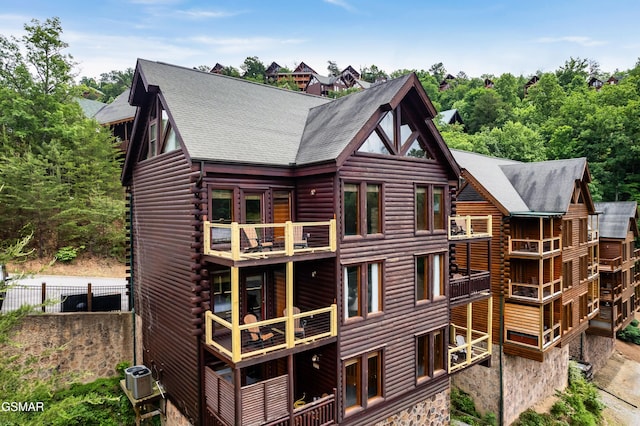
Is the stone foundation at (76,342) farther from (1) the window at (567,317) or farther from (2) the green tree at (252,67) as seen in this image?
(2) the green tree at (252,67)

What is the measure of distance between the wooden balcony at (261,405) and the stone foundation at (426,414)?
3119 mm

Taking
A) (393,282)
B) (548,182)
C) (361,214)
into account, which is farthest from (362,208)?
(548,182)

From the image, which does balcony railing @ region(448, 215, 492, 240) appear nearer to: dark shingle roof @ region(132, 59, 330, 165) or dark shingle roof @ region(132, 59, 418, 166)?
dark shingle roof @ region(132, 59, 418, 166)

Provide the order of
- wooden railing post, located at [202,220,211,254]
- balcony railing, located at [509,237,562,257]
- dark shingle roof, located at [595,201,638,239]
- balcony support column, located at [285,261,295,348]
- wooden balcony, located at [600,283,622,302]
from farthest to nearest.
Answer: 1. dark shingle roof, located at [595,201,638,239]
2. wooden balcony, located at [600,283,622,302]
3. balcony railing, located at [509,237,562,257]
4. wooden railing post, located at [202,220,211,254]
5. balcony support column, located at [285,261,295,348]

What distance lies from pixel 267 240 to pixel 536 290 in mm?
14888

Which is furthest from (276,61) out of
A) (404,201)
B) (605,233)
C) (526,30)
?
(404,201)

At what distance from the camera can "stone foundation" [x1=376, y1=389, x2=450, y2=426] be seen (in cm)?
1273

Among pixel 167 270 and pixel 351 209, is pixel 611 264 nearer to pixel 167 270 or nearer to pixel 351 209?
pixel 351 209

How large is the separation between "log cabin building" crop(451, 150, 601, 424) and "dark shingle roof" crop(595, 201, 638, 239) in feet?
22.2

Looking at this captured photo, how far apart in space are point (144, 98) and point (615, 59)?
457 ft

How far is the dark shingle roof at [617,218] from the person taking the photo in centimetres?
2595

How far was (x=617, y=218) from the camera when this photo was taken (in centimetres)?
2659

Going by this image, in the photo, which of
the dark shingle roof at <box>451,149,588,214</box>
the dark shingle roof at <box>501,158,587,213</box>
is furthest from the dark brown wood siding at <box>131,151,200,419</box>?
the dark shingle roof at <box>501,158,587,213</box>

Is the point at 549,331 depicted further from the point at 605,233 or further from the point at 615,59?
the point at 615,59
